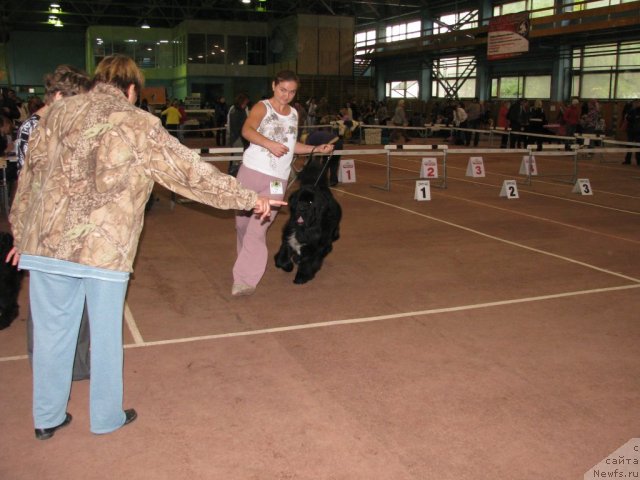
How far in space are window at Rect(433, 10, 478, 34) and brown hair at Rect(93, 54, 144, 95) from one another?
29.6m

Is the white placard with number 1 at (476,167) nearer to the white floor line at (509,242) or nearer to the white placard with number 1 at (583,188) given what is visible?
the white placard with number 1 at (583,188)

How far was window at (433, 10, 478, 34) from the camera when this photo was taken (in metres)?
31.4

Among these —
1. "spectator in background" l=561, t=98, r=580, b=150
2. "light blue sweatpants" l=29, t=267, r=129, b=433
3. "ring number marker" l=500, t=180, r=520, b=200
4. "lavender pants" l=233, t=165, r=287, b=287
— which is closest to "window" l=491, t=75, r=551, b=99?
"spectator in background" l=561, t=98, r=580, b=150

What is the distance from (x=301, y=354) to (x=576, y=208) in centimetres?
719

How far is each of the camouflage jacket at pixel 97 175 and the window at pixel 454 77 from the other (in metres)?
30.5

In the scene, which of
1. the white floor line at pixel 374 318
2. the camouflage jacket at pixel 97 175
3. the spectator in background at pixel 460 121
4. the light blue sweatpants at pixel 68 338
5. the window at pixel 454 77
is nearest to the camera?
the camouflage jacket at pixel 97 175

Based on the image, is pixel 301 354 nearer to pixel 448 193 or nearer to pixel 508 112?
pixel 448 193

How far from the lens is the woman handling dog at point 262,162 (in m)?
5.02

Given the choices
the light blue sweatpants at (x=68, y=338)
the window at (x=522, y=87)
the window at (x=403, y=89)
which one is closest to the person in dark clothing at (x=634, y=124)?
the window at (x=522, y=87)

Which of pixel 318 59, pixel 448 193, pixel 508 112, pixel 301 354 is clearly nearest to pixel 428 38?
pixel 318 59

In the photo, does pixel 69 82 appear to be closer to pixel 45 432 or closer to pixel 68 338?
pixel 68 338

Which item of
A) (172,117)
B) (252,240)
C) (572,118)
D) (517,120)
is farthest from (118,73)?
(517,120)

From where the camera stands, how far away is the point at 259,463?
9.09 ft

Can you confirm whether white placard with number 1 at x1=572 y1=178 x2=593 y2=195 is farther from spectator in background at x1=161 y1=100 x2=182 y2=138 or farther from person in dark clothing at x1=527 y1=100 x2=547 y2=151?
spectator in background at x1=161 y1=100 x2=182 y2=138
